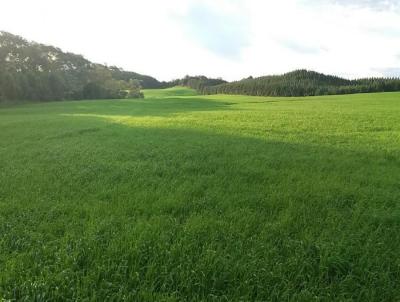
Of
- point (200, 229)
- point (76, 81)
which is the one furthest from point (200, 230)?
point (76, 81)

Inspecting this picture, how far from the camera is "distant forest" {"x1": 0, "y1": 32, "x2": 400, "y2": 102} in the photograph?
6353 centimetres

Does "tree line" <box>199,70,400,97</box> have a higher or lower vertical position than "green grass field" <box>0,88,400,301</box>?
higher

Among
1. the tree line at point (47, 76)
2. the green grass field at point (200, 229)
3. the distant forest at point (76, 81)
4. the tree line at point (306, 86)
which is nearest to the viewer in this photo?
the green grass field at point (200, 229)

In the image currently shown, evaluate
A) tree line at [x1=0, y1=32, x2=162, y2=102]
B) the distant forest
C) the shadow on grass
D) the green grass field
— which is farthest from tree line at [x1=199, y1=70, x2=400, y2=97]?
the shadow on grass

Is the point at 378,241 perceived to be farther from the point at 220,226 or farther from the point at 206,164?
the point at 206,164

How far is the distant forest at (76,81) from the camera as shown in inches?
2501

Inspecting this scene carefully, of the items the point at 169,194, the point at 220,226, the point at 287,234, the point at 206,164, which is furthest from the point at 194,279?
the point at 206,164

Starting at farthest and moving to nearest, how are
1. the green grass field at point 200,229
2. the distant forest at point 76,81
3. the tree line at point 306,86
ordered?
the tree line at point 306,86
the distant forest at point 76,81
the green grass field at point 200,229

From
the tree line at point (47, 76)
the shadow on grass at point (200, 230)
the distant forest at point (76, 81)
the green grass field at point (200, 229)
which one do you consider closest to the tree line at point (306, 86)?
the distant forest at point (76, 81)

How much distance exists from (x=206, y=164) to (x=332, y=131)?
1083 cm

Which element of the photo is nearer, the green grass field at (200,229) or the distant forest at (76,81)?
the green grass field at (200,229)

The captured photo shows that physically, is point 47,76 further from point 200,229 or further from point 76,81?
point 200,229

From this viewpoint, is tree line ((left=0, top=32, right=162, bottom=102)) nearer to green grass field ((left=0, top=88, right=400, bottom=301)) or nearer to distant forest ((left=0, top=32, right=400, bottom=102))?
distant forest ((left=0, top=32, right=400, bottom=102))

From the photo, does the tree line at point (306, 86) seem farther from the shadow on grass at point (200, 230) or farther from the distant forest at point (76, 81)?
the shadow on grass at point (200, 230)
